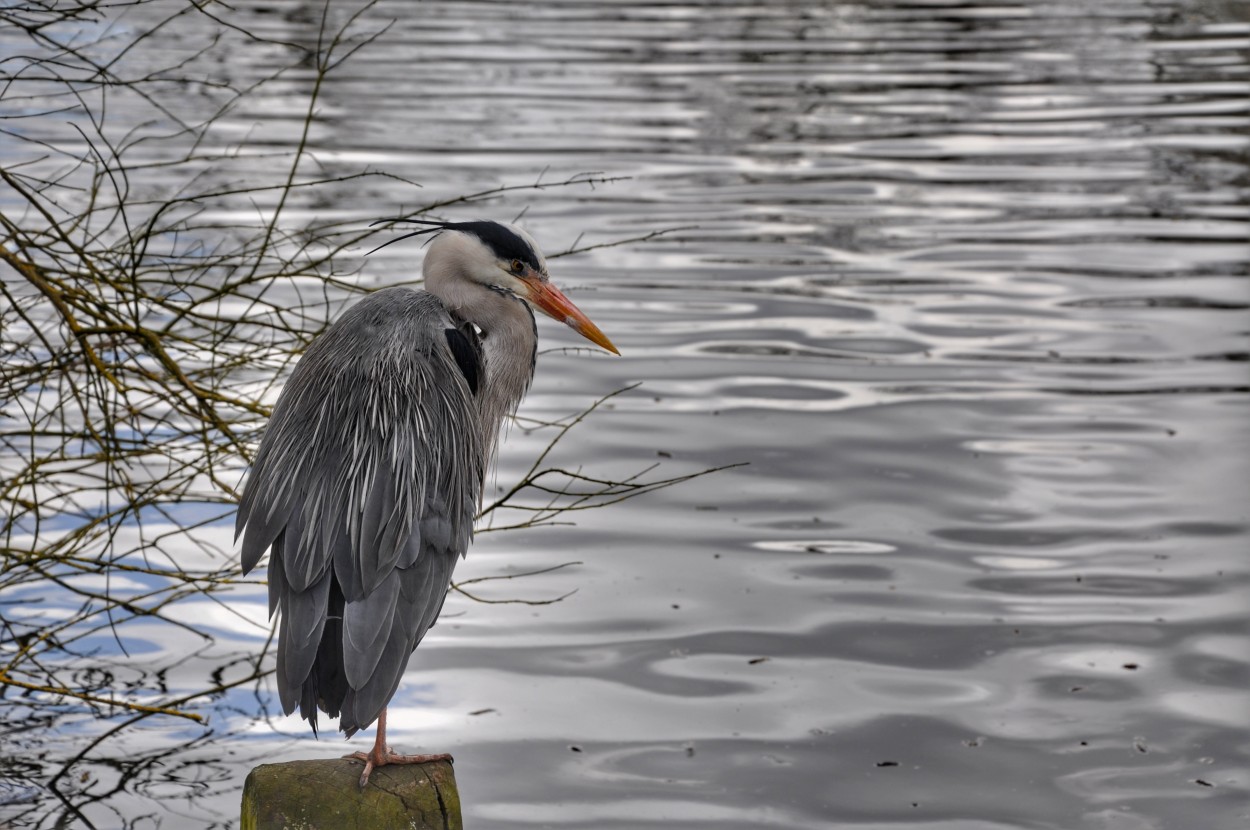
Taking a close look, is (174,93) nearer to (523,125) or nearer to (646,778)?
(523,125)

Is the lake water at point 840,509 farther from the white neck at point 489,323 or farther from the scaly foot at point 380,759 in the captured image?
the scaly foot at point 380,759

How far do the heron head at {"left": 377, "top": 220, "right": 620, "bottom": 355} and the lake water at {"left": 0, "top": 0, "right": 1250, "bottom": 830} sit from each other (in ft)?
7.34

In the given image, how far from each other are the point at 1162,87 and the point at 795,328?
Answer: 33.6 ft

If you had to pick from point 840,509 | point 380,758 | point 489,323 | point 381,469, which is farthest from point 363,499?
point 840,509

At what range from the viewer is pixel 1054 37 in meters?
23.6

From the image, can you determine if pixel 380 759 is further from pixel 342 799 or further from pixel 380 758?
pixel 342 799

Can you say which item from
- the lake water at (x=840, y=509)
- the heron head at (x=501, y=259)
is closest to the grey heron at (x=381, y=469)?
the heron head at (x=501, y=259)

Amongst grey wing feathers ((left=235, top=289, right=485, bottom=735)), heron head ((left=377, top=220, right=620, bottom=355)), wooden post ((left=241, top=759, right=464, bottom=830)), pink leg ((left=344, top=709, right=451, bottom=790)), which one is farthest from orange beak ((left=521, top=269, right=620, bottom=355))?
wooden post ((left=241, top=759, right=464, bottom=830))

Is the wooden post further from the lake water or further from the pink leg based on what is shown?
the lake water

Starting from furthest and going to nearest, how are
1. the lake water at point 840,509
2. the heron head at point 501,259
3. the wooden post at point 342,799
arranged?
the lake water at point 840,509 < the heron head at point 501,259 < the wooden post at point 342,799

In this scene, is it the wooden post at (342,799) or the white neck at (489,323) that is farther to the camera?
the white neck at (489,323)

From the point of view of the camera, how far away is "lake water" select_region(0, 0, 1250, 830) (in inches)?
253

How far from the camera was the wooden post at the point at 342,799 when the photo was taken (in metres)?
3.36

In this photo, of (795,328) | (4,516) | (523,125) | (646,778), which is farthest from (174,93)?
(646,778)
